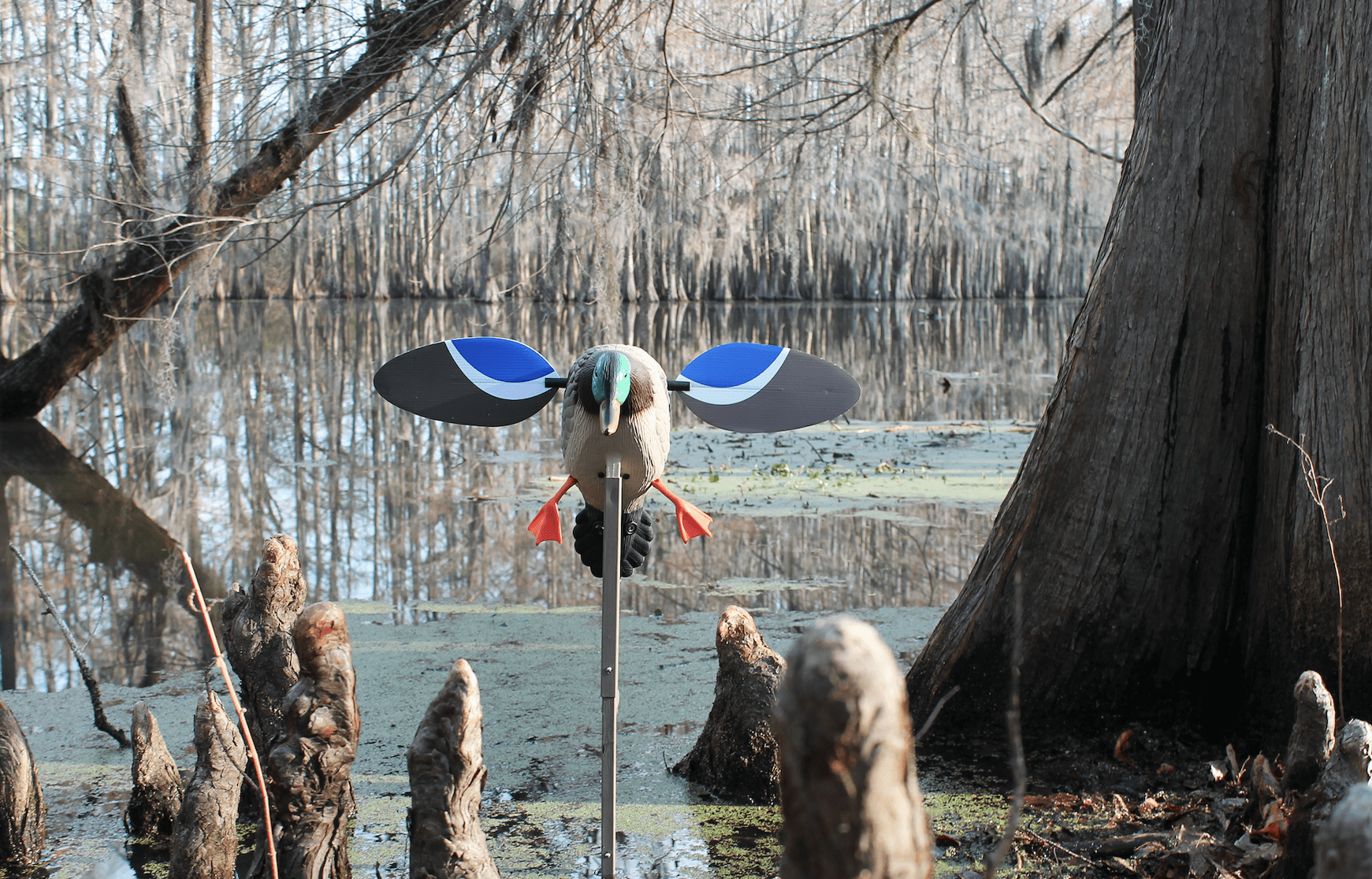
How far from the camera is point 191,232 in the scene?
21.3ft

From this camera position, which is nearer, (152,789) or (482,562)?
(152,789)

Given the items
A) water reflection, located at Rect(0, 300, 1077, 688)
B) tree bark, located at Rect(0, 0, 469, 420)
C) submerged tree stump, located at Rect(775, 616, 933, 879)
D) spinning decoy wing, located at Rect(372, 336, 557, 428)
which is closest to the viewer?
submerged tree stump, located at Rect(775, 616, 933, 879)

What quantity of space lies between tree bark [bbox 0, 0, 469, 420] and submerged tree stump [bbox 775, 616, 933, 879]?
3622 millimetres

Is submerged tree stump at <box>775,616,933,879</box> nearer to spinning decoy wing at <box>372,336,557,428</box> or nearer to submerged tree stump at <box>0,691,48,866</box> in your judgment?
spinning decoy wing at <box>372,336,557,428</box>

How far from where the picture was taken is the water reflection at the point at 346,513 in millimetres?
5160

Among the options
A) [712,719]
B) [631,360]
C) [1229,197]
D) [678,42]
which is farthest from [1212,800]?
[678,42]

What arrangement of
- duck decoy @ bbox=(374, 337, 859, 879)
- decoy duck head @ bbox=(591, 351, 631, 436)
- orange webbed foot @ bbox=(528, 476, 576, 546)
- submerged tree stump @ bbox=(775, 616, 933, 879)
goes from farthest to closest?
orange webbed foot @ bbox=(528, 476, 576, 546) → duck decoy @ bbox=(374, 337, 859, 879) → decoy duck head @ bbox=(591, 351, 631, 436) → submerged tree stump @ bbox=(775, 616, 933, 879)

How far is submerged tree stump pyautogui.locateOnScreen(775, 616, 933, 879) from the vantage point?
915 mm

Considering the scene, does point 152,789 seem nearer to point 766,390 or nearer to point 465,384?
point 465,384

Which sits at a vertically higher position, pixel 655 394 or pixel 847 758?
pixel 655 394

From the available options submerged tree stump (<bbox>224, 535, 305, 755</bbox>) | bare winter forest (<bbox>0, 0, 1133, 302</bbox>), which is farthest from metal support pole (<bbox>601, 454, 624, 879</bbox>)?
bare winter forest (<bbox>0, 0, 1133, 302</bbox>)

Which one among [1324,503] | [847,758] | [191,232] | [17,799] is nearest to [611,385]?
[847,758]

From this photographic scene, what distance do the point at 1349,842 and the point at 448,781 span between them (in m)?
1.41

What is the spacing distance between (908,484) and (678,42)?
372cm
